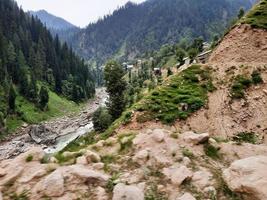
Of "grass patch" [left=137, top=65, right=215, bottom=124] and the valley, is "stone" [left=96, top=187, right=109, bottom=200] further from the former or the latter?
"grass patch" [left=137, top=65, right=215, bottom=124]

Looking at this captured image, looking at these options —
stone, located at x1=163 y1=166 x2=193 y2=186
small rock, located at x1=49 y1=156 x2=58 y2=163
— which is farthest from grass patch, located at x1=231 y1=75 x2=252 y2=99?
small rock, located at x1=49 y1=156 x2=58 y2=163

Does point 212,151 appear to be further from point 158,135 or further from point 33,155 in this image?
point 33,155

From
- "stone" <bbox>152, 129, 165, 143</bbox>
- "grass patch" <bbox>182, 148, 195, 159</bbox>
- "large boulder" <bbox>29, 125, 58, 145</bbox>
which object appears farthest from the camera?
"large boulder" <bbox>29, 125, 58, 145</bbox>

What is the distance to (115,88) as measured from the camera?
3391 inches

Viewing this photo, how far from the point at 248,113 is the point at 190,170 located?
33307 millimetres

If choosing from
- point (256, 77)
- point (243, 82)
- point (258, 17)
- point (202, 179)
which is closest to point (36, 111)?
point (258, 17)

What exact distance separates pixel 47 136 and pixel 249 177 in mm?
104932

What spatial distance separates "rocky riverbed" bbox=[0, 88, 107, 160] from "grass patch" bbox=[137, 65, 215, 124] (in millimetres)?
53827

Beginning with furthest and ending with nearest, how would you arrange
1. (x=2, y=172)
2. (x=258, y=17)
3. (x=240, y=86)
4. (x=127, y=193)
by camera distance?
(x=258, y=17) → (x=240, y=86) → (x=2, y=172) → (x=127, y=193)

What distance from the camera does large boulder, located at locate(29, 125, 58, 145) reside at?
4493 inches

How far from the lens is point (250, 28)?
62000 mm

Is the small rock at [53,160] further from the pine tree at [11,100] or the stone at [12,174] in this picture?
the pine tree at [11,100]

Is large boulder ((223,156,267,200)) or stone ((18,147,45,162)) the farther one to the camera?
stone ((18,147,45,162))

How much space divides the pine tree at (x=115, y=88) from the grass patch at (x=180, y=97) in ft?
88.8
